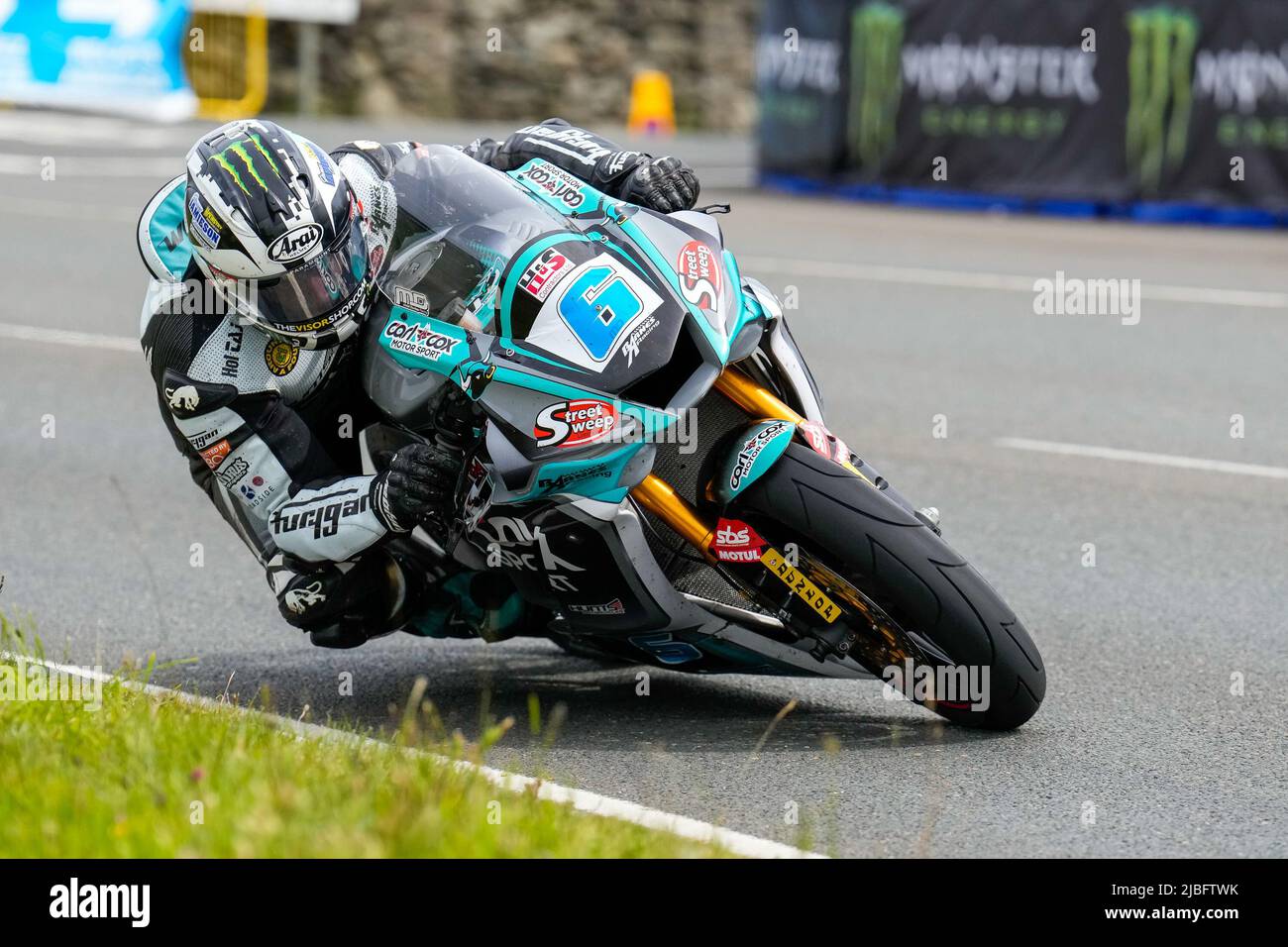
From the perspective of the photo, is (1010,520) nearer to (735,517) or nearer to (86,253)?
(735,517)

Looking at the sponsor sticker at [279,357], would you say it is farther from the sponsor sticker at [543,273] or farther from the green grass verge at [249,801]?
the green grass verge at [249,801]

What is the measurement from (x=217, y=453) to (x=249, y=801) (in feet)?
4.44

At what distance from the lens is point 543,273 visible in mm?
4328

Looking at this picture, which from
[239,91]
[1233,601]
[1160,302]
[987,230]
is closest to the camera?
[1233,601]

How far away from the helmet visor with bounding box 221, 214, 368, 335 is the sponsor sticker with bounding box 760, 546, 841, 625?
1.14 metres

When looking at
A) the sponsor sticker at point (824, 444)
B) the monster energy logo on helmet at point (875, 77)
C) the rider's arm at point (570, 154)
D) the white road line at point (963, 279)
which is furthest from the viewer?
the monster energy logo on helmet at point (875, 77)

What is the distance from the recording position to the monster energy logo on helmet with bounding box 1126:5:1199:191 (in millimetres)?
16719

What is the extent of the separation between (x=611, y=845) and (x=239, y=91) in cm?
2510

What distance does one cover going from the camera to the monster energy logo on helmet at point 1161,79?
54.9ft

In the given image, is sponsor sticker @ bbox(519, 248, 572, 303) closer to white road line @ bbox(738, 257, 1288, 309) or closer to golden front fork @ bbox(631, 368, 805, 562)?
golden front fork @ bbox(631, 368, 805, 562)

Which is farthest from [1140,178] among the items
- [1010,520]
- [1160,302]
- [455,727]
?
[455,727]

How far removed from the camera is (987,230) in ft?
55.2

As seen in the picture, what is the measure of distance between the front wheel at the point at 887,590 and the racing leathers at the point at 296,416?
802mm
